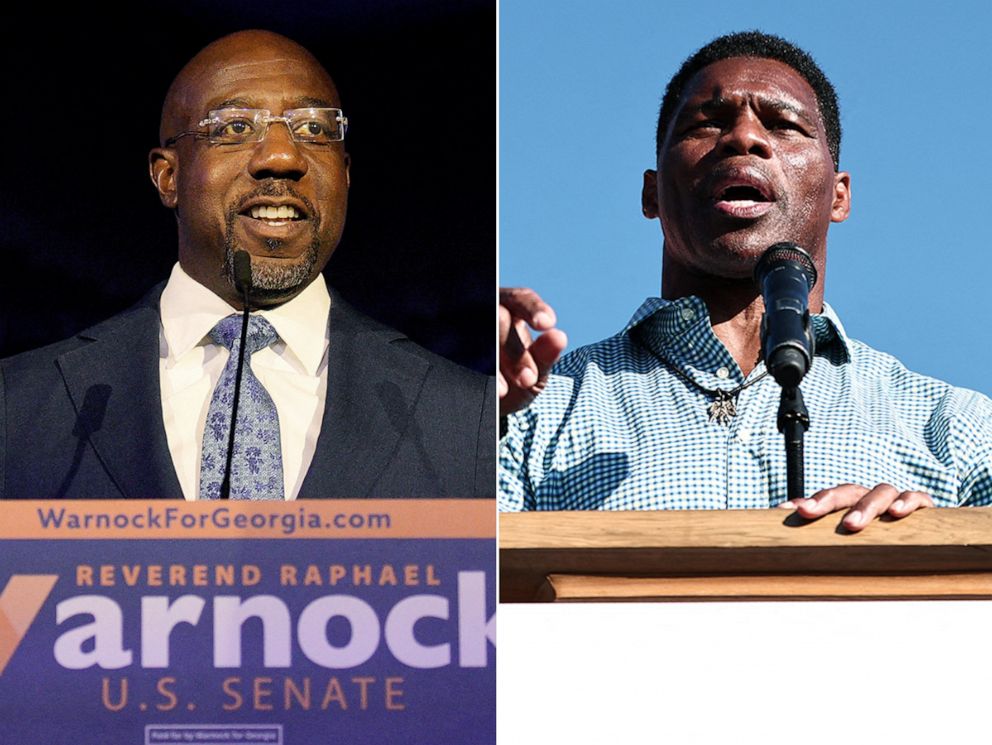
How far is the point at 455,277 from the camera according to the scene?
3607mm

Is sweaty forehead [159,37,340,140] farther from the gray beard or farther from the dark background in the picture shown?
the gray beard

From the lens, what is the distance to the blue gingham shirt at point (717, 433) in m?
3.69

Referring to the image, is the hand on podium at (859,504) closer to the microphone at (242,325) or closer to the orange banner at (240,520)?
the orange banner at (240,520)

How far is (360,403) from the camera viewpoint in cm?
367

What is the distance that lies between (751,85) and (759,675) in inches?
59.8

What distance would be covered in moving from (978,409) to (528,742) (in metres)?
1.23

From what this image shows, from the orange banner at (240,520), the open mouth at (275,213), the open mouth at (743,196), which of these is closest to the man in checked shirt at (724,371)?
the open mouth at (743,196)

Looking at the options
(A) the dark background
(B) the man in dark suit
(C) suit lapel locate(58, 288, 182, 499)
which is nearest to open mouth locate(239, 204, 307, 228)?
(B) the man in dark suit

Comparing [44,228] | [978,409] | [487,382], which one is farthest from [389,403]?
[978,409]

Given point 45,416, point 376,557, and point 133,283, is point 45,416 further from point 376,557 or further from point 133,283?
point 376,557

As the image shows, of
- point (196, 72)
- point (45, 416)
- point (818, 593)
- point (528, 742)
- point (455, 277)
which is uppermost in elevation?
point (196, 72)

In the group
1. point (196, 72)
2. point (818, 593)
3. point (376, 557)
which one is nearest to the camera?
point (818, 593)

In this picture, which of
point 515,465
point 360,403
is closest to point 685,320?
point 515,465

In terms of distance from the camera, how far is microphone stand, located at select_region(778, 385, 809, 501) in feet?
10.3
